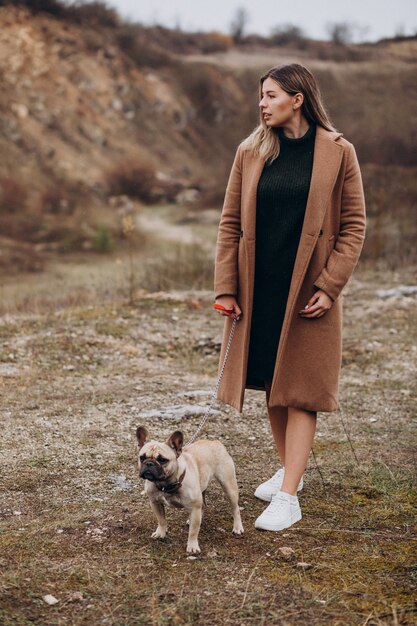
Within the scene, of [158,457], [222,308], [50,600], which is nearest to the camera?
[50,600]

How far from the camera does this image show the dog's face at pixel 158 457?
10.5 feet

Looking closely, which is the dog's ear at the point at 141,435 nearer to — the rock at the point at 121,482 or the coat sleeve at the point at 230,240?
the coat sleeve at the point at 230,240

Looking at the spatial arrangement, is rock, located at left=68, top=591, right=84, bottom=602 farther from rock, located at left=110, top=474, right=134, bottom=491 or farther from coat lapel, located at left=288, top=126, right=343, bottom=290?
coat lapel, located at left=288, top=126, right=343, bottom=290

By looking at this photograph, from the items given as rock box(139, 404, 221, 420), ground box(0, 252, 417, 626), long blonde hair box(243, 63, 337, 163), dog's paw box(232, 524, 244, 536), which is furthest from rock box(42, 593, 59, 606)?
rock box(139, 404, 221, 420)

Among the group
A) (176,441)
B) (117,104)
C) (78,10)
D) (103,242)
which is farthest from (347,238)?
(78,10)

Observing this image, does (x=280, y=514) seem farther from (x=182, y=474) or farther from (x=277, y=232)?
(x=277, y=232)

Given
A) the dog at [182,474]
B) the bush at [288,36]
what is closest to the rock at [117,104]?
the bush at [288,36]

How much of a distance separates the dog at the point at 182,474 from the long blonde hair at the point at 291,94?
4.75 ft

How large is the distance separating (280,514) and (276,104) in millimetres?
1977

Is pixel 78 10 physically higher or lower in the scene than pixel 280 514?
higher

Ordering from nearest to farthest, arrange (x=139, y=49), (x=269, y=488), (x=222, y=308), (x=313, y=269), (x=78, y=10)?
(x=313, y=269) → (x=222, y=308) → (x=269, y=488) → (x=78, y=10) → (x=139, y=49)

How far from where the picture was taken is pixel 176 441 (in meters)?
3.37

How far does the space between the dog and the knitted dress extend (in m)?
0.56

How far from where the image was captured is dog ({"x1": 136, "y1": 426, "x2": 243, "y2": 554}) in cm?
328
